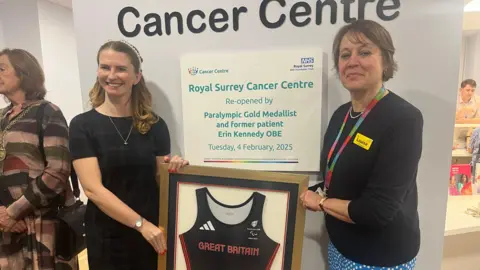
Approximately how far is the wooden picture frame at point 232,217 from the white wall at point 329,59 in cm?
36

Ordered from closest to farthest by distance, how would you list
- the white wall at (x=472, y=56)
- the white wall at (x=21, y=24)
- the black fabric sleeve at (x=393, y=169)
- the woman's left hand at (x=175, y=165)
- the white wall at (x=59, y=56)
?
the black fabric sleeve at (x=393, y=169) < the woman's left hand at (x=175, y=165) < the white wall at (x=21, y=24) < the white wall at (x=59, y=56) < the white wall at (x=472, y=56)

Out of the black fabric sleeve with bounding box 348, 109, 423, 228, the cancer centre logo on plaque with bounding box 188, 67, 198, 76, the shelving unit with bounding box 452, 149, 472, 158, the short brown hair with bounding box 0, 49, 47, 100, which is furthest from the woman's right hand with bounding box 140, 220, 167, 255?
the shelving unit with bounding box 452, 149, 472, 158

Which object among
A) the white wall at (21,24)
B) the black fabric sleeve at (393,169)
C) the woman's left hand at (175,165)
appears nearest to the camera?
the black fabric sleeve at (393,169)

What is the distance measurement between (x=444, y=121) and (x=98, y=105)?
1.52 m

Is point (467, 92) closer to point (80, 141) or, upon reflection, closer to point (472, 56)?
point (472, 56)

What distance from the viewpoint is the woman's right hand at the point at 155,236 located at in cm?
145

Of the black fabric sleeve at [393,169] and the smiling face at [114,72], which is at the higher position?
the smiling face at [114,72]

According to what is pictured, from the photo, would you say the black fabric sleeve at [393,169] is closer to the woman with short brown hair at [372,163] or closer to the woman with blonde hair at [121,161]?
the woman with short brown hair at [372,163]

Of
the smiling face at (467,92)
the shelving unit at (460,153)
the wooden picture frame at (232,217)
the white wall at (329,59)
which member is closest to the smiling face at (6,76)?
the white wall at (329,59)

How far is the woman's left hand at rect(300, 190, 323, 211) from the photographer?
132 centimetres

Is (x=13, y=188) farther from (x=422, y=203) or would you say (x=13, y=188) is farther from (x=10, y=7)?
(x=10, y=7)

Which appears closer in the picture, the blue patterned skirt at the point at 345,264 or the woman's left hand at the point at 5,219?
the blue patterned skirt at the point at 345,264

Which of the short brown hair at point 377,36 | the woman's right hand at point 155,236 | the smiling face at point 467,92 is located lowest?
the woman's right hand at point 155,236

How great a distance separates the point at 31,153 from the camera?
1812mm
